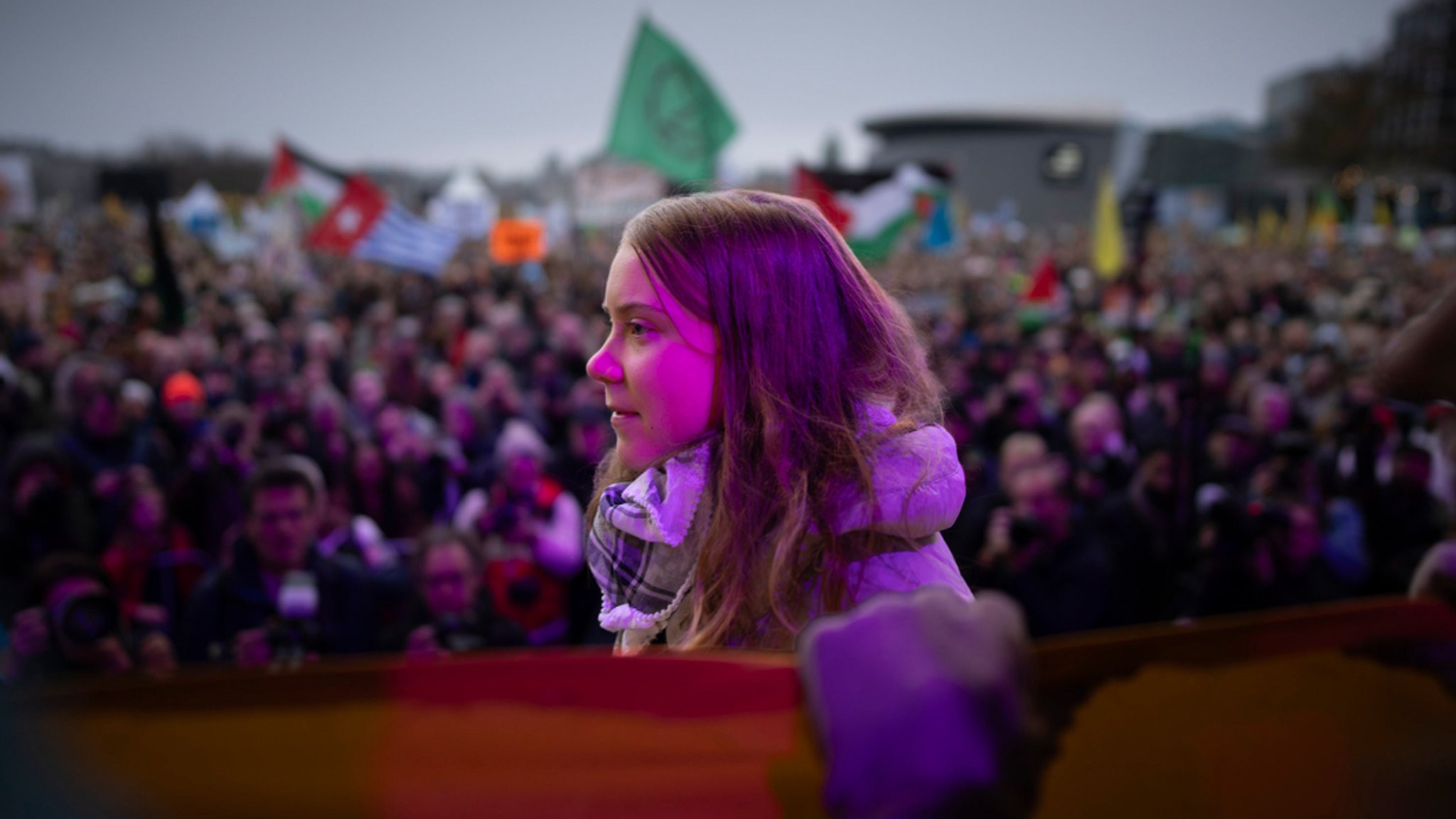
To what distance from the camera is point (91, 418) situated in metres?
5.71

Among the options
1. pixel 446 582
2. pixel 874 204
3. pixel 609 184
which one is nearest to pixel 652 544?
pixel 446 582

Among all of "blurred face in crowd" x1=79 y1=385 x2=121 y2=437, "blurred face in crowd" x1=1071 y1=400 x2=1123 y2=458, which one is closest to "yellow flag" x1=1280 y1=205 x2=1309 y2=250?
"blurred face in crowd" x1=1071 y1=400 x2=1123 y2=458

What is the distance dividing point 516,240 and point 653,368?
13686 millimetres

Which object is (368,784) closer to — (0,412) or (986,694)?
(986,694)

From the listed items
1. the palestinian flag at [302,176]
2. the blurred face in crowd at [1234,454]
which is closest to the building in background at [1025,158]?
the palestinian flag at [302,176]

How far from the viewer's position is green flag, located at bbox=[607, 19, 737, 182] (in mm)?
6859

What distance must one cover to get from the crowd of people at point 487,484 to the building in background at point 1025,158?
64.2m

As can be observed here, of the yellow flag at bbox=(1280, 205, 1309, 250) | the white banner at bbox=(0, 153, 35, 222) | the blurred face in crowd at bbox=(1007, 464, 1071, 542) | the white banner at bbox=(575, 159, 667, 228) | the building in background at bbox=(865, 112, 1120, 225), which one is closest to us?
the blurred face in crowd at bbox=(1007, 464, 1071, 542)

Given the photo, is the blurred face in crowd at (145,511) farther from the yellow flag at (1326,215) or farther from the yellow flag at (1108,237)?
the yellow flag at (1326,215)

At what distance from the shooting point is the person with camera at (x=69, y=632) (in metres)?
2.60

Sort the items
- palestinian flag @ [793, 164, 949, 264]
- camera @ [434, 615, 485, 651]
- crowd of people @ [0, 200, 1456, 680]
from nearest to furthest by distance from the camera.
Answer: camera @ [434, 615, 485, 651] < crowd of people @ [0, 200, 1456, 680] < palestinian flag @ [793, 164, 949, 264]

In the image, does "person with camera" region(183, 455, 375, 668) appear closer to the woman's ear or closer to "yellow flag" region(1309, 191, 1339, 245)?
the woman's ear

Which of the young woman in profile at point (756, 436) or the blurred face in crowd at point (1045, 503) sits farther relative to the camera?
the blurred face in crowd at point (1045, 503)

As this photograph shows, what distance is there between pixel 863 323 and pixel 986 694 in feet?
2.02
